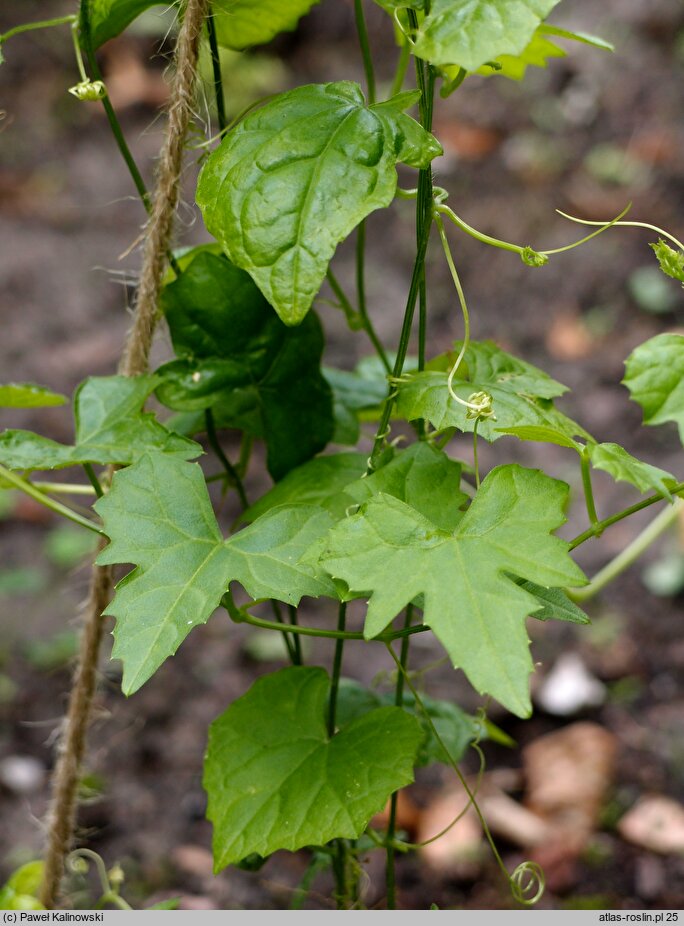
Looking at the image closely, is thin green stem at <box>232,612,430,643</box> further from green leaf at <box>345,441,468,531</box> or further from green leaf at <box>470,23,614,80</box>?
green leaf at <box>470,23,614,80</box>

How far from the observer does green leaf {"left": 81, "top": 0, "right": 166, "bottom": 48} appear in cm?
95

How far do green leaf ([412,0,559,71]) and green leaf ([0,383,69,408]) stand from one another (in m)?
0.51

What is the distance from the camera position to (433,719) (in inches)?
48.6

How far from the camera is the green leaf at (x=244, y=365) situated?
1.06 meters

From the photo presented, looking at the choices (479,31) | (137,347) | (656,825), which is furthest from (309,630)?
(656,825)

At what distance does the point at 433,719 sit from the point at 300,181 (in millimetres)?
705

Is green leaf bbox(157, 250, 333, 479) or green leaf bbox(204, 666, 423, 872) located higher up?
green leaf bbox(157, 250, 333, 479)

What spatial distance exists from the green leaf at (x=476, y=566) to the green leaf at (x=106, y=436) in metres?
0.24

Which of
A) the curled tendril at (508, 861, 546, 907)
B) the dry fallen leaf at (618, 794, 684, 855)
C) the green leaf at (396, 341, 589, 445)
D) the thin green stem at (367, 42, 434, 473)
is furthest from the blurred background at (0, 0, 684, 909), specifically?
the green leaf at (396, 341, 589, 445)

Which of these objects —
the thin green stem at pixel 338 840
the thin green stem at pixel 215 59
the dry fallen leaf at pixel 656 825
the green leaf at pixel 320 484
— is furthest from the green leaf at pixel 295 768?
the dry fallen leaf at pixel 656 825

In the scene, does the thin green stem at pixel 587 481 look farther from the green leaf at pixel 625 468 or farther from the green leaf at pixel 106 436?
the green leaf at pixel 106 436

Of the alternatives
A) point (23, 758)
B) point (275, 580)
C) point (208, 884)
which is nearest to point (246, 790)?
point (275, 580)

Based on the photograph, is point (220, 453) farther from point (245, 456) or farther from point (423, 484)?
point (423, 484)

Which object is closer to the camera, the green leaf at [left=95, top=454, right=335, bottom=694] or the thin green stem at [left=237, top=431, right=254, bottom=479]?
the green leaf at [left=95, top=454, right=335, bottom=694]
